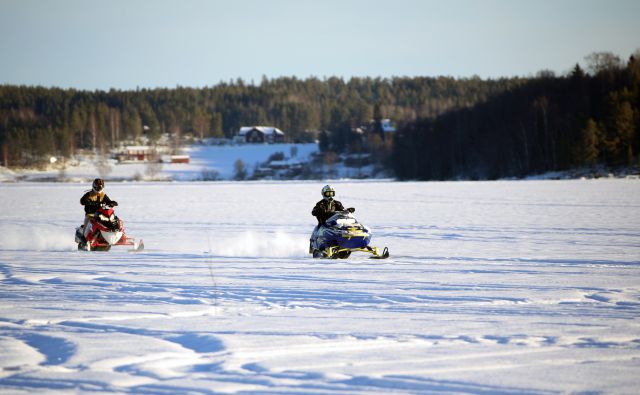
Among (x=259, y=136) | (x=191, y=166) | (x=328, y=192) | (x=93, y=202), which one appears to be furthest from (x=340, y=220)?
(x=259, y=136)

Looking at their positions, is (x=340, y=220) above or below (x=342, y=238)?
above

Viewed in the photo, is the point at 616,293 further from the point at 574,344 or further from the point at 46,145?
the point at 46,145

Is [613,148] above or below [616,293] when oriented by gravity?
above

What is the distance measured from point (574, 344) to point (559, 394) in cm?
155

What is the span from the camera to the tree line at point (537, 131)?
250 ft

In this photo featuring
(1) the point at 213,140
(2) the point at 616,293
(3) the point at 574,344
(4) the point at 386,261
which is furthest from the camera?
(1) the point at 213,140

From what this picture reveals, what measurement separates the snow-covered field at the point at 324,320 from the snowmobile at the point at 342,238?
410 millimetres

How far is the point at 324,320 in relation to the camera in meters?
Answer: 7.47

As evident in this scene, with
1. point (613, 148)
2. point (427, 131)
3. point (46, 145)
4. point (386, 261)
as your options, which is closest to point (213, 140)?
point (46, 145)

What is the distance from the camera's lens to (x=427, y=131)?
11350cm

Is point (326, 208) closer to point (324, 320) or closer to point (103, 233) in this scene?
point (103, 233)

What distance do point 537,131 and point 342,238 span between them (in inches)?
3182

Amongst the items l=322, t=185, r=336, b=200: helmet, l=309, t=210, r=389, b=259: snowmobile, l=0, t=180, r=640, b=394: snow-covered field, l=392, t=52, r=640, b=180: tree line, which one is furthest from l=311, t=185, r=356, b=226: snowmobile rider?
l=392, t=52, r=640, b=180: tree line

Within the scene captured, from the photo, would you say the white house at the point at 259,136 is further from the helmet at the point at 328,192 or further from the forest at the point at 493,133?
the helmet at the point at 328,192
